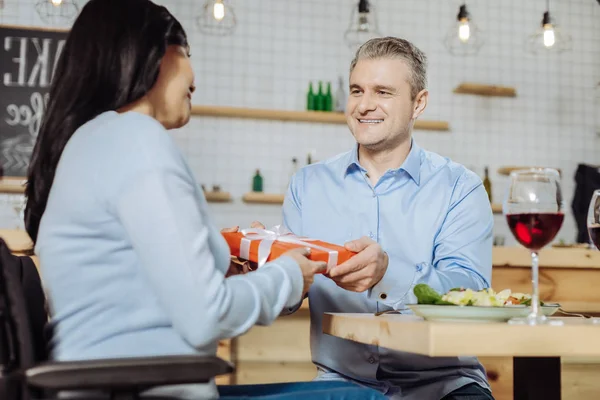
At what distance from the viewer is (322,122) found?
506 cm

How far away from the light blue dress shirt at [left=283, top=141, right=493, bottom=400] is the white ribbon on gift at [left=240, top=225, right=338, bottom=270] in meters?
0.27

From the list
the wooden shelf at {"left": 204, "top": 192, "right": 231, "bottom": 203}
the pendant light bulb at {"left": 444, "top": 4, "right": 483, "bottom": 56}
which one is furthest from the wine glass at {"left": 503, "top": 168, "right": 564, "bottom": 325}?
the pendant light bulb at {"left": 444, "top": 4, "right": 483, "bottom": 56}

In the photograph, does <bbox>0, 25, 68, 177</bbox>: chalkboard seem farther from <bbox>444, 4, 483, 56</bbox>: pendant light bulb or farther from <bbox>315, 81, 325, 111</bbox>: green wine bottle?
<bbox>444, 4, 483, 56</bbox>: pendant light bulb

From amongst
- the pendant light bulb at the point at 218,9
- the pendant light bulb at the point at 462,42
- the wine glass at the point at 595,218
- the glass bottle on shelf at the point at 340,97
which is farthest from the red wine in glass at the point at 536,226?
the pendant light bulb at the point at 462,42

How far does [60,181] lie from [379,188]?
3.69ft

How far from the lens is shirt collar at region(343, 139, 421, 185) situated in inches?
81.3

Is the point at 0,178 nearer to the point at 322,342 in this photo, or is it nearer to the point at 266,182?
the point at 266,182

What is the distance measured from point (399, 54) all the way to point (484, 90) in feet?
10.6

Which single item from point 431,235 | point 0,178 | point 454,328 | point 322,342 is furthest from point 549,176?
point 0,178

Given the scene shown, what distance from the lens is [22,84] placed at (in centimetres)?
474

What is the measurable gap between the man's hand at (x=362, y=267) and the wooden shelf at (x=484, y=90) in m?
3.91

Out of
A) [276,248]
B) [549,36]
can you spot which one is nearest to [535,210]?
[276,248]

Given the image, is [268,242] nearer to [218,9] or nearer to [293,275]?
[293,275]

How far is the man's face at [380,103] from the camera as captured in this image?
2125 mm
